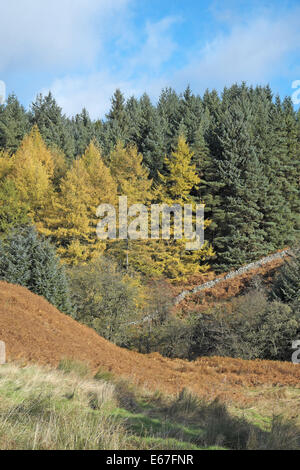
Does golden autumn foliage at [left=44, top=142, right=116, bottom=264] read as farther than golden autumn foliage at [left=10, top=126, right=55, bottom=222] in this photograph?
No

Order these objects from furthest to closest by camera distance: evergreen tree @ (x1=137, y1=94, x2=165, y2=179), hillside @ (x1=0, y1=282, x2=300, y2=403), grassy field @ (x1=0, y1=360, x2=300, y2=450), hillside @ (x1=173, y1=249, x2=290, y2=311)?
evergreen tree @ (x1=137, y1=94, x2=165, y2=179), hillside @ (x1=173, y1=249, x2=290, y2=311), hillside @ (x1=0, y1=282, x2=300, y2=403), grassy field @ (x1=0, y1=360, x2=300, y2=450)

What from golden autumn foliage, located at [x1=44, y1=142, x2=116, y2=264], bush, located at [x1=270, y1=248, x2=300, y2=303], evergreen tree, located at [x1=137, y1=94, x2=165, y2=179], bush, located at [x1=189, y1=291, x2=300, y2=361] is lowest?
bush, located at [x1=189, y1=291, x2=300, y2=361]

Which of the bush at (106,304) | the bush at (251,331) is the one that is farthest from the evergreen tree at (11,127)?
the bush at (251,331)

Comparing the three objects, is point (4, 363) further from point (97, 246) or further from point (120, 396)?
point (97, 246)

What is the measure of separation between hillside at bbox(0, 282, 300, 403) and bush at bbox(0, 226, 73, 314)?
2.52 metres

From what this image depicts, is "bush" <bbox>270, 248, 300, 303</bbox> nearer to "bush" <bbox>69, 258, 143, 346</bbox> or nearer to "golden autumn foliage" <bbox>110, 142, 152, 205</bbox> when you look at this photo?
"bush" <bbox>69, 258, 143, 346</bbox>

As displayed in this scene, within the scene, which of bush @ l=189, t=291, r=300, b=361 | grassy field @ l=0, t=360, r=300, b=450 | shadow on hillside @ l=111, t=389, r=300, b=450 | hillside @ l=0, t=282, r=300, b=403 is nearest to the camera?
grassy field @ l=0, t=360, r=300, b=450

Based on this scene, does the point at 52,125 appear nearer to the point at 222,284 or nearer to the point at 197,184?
the point at 197,184

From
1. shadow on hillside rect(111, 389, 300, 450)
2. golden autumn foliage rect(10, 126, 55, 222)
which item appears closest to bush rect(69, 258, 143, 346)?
golden autumn foliage rect(10, 126, 55, 222)

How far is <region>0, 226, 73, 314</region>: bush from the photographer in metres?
17.5

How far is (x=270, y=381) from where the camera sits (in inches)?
455

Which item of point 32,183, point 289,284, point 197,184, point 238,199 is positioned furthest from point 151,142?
point 289,284

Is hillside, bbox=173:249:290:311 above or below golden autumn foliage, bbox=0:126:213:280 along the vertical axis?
below

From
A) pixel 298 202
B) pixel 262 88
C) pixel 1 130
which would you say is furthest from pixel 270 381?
pixel 262 88
